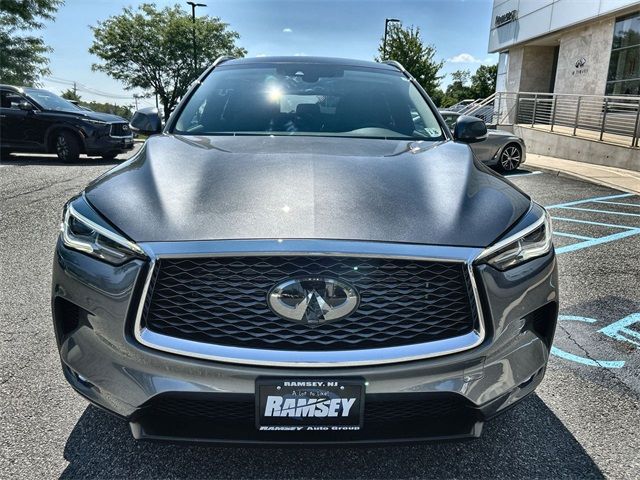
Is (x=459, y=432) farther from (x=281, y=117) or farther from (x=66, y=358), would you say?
(x=281, y=117)

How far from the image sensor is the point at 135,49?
3369 cm

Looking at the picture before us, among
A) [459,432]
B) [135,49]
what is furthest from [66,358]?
[135,49]

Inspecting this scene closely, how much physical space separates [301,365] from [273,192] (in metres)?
0.67

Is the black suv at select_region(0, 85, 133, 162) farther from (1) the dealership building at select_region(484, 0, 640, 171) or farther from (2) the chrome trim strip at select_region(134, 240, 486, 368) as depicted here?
(1) the dealership building at select_region(484, 0, 640, 171)

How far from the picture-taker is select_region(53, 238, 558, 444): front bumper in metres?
1.57

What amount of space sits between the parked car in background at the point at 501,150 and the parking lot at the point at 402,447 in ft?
22.3

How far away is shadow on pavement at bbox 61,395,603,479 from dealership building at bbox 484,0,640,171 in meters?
11.5

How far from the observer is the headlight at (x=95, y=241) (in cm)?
165

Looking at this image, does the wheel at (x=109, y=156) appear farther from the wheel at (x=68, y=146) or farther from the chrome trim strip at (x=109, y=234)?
the chrome trim strip at (x=109, y=234)

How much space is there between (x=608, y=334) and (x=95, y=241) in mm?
3103

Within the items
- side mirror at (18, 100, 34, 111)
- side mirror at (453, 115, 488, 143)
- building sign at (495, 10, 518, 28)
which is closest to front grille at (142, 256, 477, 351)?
side mirror at (453, 115, 488, 143)

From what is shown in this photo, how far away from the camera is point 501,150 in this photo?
10.7 meters

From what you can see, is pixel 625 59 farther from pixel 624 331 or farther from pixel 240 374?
pixel 240 374

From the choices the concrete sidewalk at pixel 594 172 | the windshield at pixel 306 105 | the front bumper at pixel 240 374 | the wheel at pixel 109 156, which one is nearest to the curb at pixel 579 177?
the concrete sidewalk at pixel 594 172
